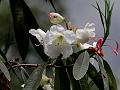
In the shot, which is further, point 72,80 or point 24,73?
point 24,73

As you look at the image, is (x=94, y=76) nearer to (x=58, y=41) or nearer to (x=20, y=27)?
(x=58, y=41)

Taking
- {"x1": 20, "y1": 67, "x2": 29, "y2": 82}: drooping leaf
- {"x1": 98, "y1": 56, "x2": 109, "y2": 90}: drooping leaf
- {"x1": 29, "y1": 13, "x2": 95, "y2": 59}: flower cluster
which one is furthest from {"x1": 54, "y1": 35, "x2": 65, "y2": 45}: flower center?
{"x1": 20, "y1": 67, "x2": 29, "y2": 82}: drooping leaf

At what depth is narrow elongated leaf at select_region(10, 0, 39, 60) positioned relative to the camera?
1640mm

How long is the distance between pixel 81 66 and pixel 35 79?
123 mm

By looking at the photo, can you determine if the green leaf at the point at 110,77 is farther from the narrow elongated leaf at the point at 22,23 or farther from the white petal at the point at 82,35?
the narrow elongated leaf at the point at 22,23

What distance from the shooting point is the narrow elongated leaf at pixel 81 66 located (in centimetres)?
109

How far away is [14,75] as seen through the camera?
1308 mm

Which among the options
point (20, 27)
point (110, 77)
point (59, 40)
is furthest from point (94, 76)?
point (20, 27)

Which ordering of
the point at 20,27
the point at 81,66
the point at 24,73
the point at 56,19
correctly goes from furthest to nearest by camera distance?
the point at 20,27 < the point at 24,73 < the point at 56,19 < the point at 81,66

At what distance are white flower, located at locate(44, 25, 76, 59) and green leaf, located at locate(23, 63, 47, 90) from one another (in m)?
0.04

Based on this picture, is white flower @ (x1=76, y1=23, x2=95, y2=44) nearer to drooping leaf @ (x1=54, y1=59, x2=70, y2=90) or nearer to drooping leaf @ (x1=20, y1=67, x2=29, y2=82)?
drooping leaf @ (x1=54, y1=59, x2=70, y2=90)

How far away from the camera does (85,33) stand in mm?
1182

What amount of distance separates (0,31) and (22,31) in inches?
46.3

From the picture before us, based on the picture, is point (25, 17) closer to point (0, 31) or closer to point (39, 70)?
point (39, 70)
